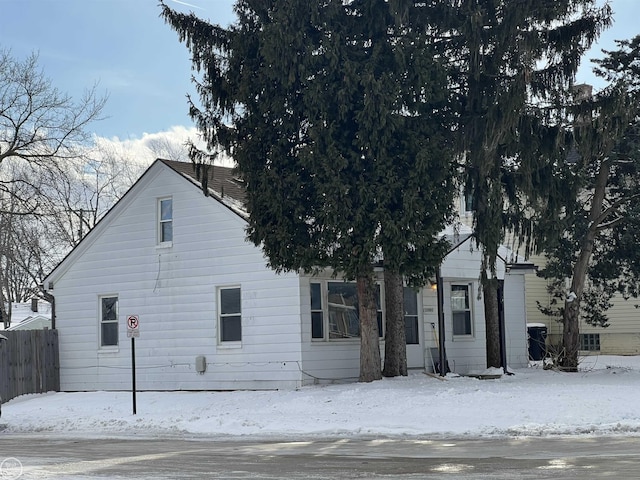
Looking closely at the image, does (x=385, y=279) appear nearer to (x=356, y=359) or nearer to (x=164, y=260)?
(x=356, y=359)

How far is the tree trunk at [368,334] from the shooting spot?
23359 mm

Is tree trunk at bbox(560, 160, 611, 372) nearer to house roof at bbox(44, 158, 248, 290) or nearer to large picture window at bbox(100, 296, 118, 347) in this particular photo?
house roof at bbox(44, 158, 248, 290)

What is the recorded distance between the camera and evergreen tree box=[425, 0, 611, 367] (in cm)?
2133

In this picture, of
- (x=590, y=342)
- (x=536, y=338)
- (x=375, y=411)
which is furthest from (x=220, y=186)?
(x=590, y=342)

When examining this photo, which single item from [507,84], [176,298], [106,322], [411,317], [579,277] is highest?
[507,84]

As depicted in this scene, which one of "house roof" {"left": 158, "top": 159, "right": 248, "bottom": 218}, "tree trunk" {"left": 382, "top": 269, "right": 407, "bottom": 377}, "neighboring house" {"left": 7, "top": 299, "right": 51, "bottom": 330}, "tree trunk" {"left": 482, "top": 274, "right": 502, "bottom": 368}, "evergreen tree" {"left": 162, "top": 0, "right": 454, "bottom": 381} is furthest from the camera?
"neighboring house" {"left": 7, "top": 299, "right": 51, "bottom": 330}

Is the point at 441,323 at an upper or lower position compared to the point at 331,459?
upper

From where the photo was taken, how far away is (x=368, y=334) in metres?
23.4

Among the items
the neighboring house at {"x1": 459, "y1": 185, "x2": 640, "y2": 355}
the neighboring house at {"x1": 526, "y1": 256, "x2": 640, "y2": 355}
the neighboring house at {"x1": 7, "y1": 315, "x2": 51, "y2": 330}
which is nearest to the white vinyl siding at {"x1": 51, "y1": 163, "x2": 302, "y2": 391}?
the neighboring house at {"x1": 459, "y1": 185, "x2": 640, "y2": 355}

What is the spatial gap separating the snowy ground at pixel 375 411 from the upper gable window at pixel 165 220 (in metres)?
4.89

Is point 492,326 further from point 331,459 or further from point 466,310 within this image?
point 331,459

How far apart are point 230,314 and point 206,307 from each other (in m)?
0.83

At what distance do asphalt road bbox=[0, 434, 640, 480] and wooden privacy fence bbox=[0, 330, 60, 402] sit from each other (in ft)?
35.4

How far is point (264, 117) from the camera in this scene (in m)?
22.5
